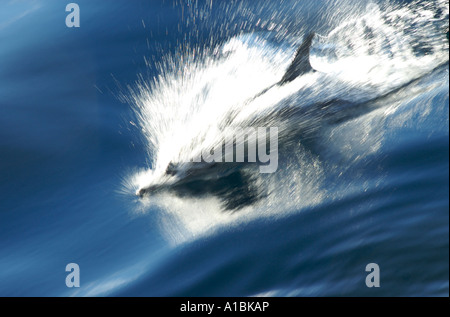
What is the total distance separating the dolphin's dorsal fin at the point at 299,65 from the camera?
314 centimetres

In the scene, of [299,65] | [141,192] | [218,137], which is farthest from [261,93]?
[141,192]

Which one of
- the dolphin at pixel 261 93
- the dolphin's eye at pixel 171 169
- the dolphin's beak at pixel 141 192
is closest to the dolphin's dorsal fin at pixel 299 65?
the dolphin at pixel 261 93

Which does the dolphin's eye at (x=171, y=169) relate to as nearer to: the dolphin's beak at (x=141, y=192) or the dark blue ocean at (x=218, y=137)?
the dark blue ocean at (x=218, y=137)

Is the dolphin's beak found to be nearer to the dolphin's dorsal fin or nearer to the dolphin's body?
the dolphin's body

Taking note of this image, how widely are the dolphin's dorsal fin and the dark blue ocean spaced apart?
52 millimetres

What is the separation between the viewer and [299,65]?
3178 millimetres

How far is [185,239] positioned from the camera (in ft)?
8.54

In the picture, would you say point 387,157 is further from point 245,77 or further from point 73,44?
point 73,44

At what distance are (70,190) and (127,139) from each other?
40 centimetres

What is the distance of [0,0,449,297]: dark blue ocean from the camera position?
2314 millimetres

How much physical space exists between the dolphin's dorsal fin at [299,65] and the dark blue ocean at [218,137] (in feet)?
0.17

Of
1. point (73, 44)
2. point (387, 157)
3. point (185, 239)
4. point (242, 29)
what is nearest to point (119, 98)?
point (73, 44)

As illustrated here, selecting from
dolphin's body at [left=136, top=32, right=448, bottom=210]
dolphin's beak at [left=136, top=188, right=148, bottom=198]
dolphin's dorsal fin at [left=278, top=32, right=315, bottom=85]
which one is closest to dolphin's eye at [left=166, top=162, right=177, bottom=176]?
dolphin's body at [left=136, top=32, right=448, bottom=210]
